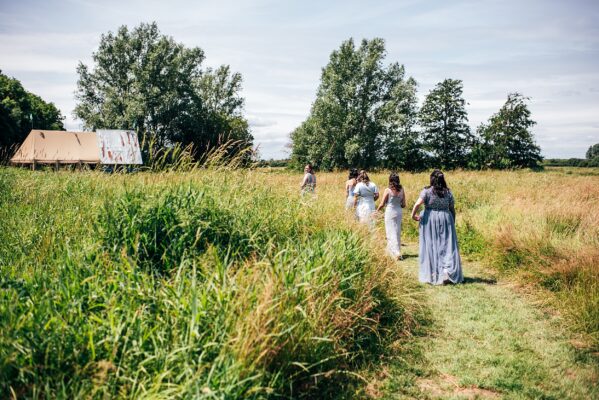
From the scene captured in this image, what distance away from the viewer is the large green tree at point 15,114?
1494 inches

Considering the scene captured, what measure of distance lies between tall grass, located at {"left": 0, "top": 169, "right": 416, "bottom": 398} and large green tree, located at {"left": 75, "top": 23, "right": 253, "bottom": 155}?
30081 millimetres

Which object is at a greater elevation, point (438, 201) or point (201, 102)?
point (201, 102)

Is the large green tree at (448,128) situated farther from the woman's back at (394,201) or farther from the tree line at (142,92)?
the woman's back at (394,201)

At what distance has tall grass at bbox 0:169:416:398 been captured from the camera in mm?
2631

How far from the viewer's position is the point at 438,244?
708 cm

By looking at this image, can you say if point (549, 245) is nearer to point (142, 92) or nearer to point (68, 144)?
point (142, 92)

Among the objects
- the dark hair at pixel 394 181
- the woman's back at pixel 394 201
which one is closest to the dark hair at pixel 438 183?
the dark hair at pixel 394 181

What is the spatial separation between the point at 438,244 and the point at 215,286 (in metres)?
5.14

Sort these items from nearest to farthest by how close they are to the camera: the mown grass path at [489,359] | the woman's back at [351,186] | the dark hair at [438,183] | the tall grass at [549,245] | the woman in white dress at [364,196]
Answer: the mown grass path at [489,359] < the tall grass at [549,245] < the dark hair at [438,183] < the woman in white dress at [364,196] < the woman's back at [351,186]

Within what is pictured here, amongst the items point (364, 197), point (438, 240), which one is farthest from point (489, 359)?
point (364, 197)

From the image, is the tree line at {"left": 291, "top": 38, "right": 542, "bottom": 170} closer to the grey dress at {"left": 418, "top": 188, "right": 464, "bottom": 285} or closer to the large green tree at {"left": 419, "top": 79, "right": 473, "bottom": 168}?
the large green tree at {"left": 419, "top": 79, "right": 473, "bottom": 168}

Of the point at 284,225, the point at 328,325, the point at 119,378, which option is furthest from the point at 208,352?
the point at 284,225

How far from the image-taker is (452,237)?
22.9 feet

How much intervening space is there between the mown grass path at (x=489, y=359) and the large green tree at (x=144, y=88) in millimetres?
31181
